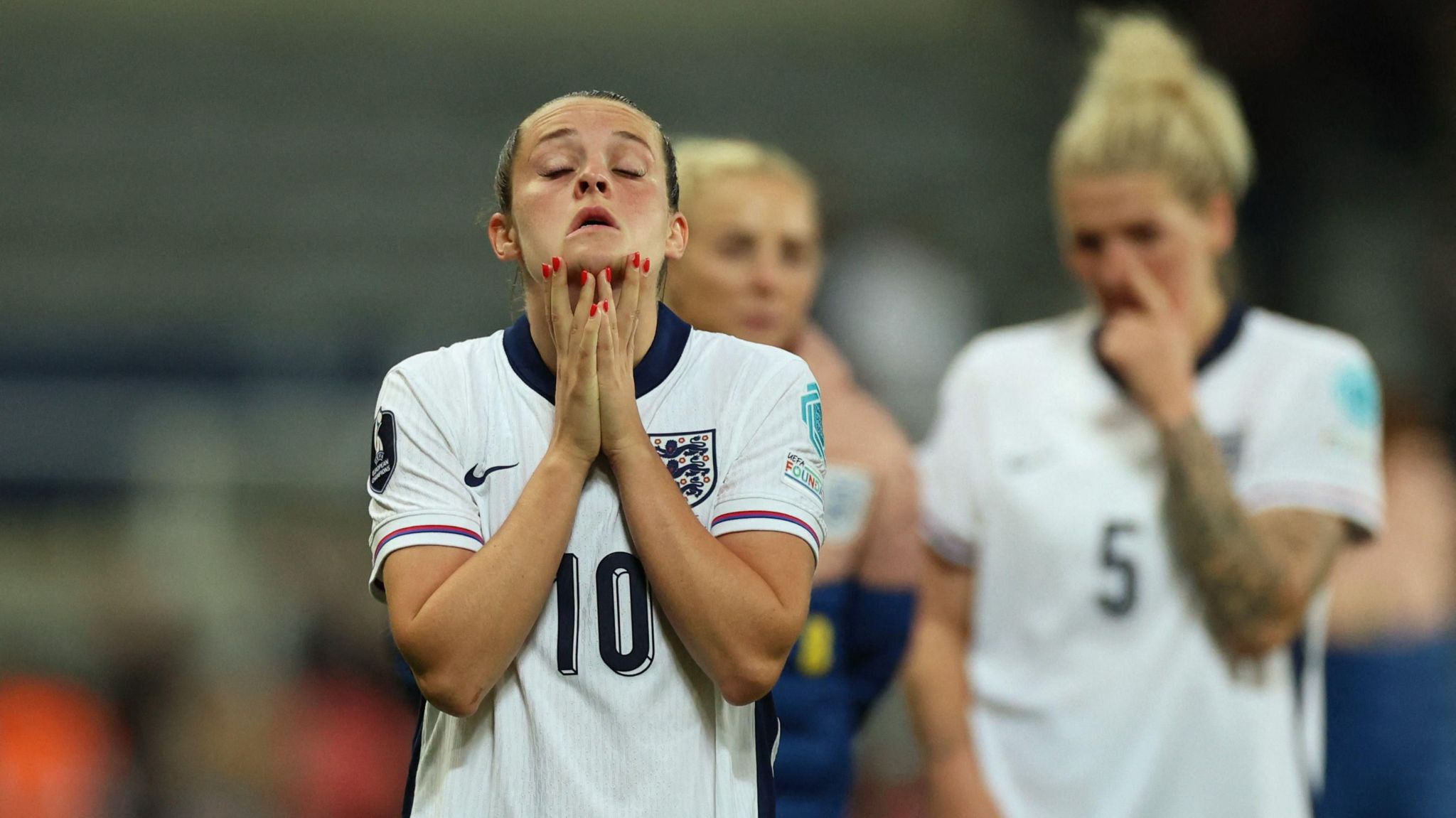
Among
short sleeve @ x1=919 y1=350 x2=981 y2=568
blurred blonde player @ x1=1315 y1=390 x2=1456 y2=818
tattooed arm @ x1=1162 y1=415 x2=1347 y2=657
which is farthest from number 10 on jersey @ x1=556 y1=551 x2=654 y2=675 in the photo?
blurred blonde player @ x1=1315 y1=390 x2=1456 y2=818

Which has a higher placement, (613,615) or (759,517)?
(759,517)

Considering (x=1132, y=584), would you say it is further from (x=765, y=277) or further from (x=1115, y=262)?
(x=765, y=277)

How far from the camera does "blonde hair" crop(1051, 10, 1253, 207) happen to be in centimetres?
312

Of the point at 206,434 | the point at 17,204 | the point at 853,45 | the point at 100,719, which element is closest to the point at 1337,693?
the point at 100,719

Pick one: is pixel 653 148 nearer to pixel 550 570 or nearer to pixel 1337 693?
pixel 550 570

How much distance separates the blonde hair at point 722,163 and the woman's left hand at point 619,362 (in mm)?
1431

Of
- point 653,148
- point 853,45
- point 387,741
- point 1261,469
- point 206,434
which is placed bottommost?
point 387,741

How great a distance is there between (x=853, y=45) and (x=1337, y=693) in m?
7.34

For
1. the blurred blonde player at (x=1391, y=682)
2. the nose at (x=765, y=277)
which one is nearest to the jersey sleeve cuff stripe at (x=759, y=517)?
the nose at (x=765, y=277)

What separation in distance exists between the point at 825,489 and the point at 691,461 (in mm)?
1226

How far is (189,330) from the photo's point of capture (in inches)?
343

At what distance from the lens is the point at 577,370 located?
5.32 feet

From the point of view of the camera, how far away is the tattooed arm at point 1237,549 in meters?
2.88

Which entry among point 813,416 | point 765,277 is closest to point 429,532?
point 813,416
